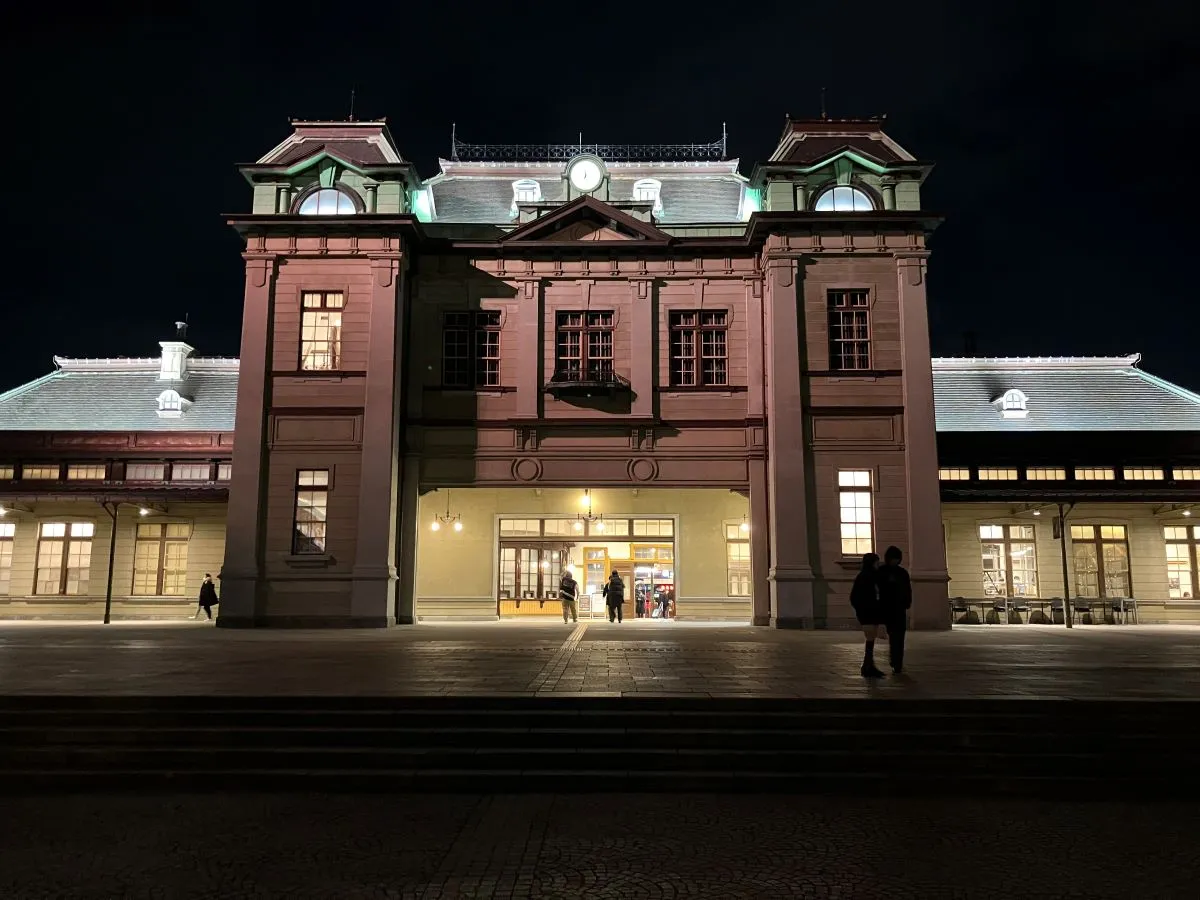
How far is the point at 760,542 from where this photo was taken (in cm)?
2353

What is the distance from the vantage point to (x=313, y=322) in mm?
23969

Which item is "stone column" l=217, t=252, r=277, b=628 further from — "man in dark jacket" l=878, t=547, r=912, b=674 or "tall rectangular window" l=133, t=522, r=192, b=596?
"man in dark jacket" l=878, t=547, r=912, b=674

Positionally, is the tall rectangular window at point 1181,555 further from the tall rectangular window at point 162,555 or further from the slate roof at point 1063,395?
the tall rectangular window at point 162,555

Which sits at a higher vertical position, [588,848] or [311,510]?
[311,510]

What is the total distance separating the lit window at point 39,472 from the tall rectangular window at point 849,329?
2336 cm

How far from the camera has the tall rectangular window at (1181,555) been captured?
27.8 metres

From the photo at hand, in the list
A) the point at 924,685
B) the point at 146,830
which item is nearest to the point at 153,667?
the point at 146,830

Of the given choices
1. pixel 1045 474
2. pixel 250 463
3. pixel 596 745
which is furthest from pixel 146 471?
pixel 1045 474

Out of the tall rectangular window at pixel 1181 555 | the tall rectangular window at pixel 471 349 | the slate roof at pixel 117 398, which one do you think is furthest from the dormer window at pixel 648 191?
the tall rectangular window at pixel 1181 555

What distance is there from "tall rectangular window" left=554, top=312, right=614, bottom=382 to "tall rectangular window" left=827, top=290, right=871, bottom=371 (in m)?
5.77

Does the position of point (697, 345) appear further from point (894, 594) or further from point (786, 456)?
point (894, 594)

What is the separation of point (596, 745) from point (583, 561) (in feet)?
68.2

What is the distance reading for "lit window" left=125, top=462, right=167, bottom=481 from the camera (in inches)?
1117

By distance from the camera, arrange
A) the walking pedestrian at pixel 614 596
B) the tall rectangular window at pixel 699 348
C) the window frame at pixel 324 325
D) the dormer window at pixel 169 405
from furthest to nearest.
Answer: the dormer window at pixel 169 405
the walking pedestrian at pixel 614 596
the tall rectangular window at pixel 699 348
the window frame at pixel 324 325
